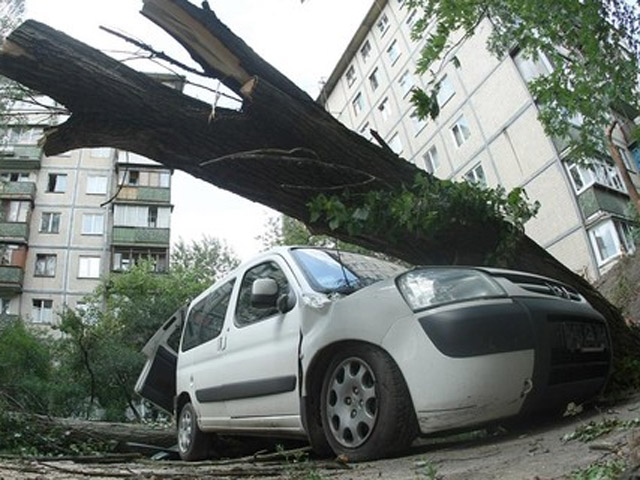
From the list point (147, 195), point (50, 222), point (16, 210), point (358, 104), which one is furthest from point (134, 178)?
point (358, 104)

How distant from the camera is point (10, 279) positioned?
30.3 metres

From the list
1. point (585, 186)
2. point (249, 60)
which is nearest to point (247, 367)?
point (249, 60)

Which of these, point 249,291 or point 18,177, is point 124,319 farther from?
point 249,291

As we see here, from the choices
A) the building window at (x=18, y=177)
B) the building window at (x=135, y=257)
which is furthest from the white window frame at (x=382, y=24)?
the building window at (x=18, y=177)

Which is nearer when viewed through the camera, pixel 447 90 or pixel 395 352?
pixel 395 352

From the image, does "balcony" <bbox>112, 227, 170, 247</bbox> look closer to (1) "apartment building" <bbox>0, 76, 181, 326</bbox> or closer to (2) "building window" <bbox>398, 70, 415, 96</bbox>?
(1) "apartment building" <bbox>0, 76, 181, 326</bbox>

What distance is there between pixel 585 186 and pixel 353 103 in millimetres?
16012

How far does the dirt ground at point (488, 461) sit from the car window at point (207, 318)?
5.27 feet

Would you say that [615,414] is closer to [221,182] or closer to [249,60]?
[221,182]

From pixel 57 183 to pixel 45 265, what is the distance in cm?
575

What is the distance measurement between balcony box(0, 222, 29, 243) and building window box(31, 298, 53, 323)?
370 centimetres

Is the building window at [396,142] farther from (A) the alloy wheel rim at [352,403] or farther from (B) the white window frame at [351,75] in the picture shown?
(A) the alloy wheel rim at [352,403]

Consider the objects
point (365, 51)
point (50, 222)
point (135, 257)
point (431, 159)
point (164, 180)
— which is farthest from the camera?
point (164, 180)

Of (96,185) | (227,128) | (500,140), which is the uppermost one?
(96,185)
